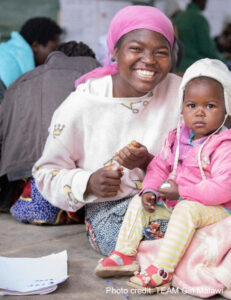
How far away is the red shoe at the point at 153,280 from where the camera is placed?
218 cm

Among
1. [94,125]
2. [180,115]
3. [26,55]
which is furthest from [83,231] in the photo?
[26,55]

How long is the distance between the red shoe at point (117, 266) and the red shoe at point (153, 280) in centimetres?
15

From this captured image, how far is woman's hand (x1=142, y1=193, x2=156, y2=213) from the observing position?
8.02 ft

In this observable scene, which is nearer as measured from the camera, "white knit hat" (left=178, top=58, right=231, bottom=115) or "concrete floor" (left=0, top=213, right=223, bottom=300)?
"concrete floor" (left=0, top=213, right=223, bottom=300)

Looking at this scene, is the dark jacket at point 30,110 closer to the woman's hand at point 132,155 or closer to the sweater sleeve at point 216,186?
the woman's hand at point 132,155

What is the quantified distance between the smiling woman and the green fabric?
383 centimetres

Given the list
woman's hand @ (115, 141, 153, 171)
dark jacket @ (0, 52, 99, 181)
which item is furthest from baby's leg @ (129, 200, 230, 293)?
dark jacket @ (0, 52, 99, 181)

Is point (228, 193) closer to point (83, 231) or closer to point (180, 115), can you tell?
point (180, 115)

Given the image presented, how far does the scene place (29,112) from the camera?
136 inches

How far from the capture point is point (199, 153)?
235cm

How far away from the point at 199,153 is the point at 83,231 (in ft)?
3.70

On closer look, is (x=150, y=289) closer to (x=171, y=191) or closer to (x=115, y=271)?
(x=115, y=271)

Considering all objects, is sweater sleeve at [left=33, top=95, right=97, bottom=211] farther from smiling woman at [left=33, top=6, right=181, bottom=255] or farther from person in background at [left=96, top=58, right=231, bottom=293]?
person in background at [left=96, top=58, right=231, bottom=293]

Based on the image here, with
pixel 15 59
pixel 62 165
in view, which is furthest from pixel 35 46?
pixel 62 165
